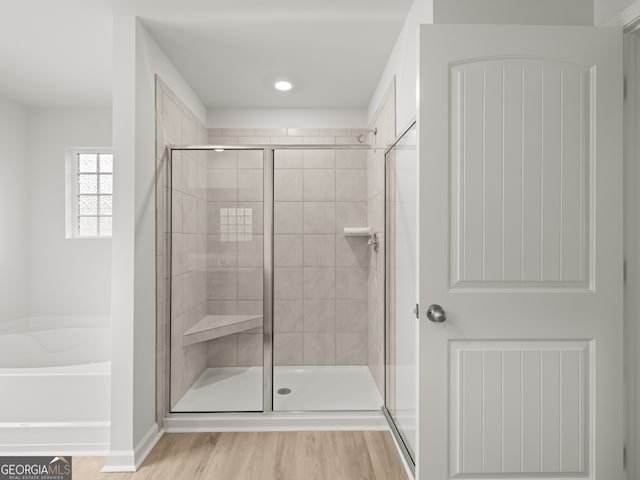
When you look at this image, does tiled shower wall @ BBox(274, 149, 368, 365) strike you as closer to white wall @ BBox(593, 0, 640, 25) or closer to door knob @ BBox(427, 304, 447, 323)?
door knob @ BBox(427, 304, 447, 323)

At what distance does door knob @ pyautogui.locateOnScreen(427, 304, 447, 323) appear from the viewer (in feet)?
5.39

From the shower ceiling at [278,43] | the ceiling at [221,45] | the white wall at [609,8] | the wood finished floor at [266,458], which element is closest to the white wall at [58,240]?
the ceiling at [221,45]

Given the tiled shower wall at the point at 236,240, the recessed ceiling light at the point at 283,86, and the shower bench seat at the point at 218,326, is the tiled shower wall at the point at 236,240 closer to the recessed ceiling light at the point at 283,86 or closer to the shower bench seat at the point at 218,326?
the shower bench seat at the point at 218,326

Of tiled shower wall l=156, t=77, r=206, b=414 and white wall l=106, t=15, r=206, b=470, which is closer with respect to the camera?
white wall l=106, t=15, r=206, b=470

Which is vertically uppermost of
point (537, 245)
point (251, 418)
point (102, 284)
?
point (537, 245)

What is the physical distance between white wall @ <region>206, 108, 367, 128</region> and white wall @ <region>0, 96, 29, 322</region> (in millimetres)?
1709

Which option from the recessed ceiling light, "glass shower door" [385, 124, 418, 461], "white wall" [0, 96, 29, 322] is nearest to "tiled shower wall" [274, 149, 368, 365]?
"glass shower door" [385, 124, 418, 461]

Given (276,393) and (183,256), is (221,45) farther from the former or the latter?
(276,393)

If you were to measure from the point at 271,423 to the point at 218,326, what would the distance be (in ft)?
2.37

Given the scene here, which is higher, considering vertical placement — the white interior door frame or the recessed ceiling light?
the recessed ceiling light

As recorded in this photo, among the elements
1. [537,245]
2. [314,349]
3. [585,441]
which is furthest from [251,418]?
[537,245]

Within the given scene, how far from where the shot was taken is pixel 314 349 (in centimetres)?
300

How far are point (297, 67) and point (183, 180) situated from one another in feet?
3.87

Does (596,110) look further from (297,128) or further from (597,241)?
(297,128)
